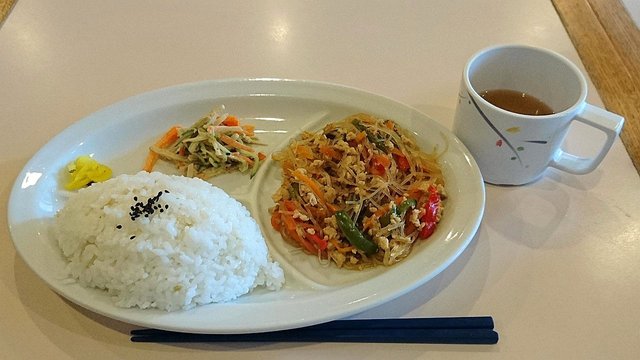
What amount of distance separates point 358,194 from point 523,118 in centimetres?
44

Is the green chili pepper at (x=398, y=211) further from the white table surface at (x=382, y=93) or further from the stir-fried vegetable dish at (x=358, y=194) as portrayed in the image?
the white table surface at (x=382, y=93)

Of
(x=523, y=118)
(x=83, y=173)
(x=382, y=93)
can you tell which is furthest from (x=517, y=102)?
(x=83, y=173)

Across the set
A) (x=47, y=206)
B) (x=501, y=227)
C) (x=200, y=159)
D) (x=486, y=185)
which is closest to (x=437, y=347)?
(x=501, y=227)

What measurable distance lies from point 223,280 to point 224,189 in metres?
0.42

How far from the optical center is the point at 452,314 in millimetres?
1309

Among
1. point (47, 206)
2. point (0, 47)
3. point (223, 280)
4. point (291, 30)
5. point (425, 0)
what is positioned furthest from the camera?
point (425, 0)

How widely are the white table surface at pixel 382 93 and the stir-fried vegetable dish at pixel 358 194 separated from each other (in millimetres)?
139

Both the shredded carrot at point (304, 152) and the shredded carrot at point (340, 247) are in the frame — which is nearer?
the shredded carrot at point (340, 247)

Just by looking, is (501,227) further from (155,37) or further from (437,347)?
(155,37)

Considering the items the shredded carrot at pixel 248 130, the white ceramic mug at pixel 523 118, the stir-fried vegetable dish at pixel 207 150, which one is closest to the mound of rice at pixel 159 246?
the stir-fried vegetable dish at pixel 207 150

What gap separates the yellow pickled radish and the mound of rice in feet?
0.57

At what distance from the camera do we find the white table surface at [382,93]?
1251 millimetres

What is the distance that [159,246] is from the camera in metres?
1.21

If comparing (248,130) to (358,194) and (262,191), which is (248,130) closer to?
(262,191)
